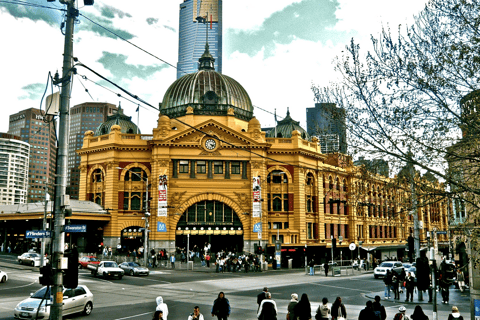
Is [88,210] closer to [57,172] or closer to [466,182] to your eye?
[57,172]

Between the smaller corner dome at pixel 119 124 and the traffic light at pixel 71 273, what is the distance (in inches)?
2256

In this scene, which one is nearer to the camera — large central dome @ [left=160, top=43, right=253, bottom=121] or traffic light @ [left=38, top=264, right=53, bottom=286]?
traffic light @ [left=38, top=264, right=53, bottom=286]

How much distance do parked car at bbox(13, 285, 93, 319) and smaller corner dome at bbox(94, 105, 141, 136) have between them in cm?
Result: 4821

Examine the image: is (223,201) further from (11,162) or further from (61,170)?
(11,162)

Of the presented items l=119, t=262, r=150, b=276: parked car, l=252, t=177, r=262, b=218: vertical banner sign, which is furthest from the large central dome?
l=119, t=262, r=150, b=276: parked car

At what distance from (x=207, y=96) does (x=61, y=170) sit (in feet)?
189

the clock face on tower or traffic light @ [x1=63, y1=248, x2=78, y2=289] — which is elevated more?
the clock face on tower

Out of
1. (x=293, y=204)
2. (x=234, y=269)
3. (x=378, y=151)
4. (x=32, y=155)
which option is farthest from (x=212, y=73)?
(x=32, y=155)

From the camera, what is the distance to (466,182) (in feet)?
45.3

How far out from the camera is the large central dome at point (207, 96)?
69750mm

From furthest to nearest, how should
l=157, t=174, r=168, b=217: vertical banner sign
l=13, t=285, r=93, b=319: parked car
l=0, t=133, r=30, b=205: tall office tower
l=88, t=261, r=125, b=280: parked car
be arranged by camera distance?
l=0, t=133, r=30, b=205: tall office tower < l=157, t=174, r=168, b=217: vertical banner sign < l=88, t=261, r=125, b=280: parked car < l=13, t=285, r=93, b=319: parked car

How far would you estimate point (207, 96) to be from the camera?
229ft

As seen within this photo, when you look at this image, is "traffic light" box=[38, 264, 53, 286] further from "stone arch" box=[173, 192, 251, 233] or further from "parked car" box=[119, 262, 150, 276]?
"stone arch" box=[173, 192, 251, 233]

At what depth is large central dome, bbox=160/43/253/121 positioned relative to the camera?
69.8 meters
